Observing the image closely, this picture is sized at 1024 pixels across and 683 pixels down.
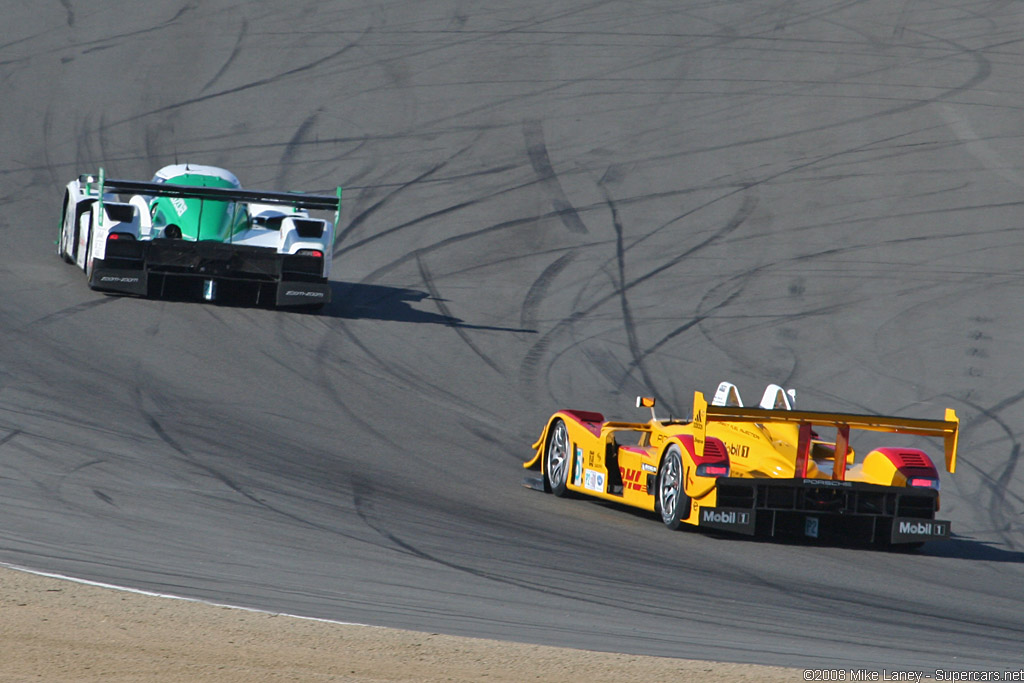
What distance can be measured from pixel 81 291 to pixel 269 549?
9.55 meters

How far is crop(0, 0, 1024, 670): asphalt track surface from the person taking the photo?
8320mm

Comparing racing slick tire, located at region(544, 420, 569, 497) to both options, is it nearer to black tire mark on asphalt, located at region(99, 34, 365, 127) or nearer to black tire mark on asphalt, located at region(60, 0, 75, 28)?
black tire mark on asphalt, located at region(99, 34, 365, 127)

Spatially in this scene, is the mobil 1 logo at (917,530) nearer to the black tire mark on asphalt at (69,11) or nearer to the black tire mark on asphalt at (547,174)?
the black tire mark on asphalt at (547,174)

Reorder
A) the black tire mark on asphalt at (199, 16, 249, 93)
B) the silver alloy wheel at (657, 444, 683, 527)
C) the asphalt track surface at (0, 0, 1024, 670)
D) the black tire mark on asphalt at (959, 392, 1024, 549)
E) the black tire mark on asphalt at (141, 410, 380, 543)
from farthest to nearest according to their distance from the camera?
1. the black tire mark on asphalt at (199, 16, 249, 93)
2. the black tire mark on asphalt at (959, 392, 1024, 549)
3. the silver alloy wheel at (657, 444, 683, 527)
4. the black tire mark on asphalt at (141, 410, 380, 543)
5. the asphalt track surface at (0, 0, 1024, 670)

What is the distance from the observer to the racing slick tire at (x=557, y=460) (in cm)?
1188

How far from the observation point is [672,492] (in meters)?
10.7

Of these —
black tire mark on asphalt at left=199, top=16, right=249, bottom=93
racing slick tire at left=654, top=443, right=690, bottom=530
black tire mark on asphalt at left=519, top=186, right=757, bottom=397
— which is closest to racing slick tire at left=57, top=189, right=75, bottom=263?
black tire mark on asphalt at left=519, top=186, right=757, bottom=397

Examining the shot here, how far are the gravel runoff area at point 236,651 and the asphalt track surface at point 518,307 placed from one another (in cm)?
35

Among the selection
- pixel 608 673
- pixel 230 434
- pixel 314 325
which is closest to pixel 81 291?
pixel 314 325

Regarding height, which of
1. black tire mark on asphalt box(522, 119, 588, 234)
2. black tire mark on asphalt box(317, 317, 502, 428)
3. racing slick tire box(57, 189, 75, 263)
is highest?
black tire mark on asphalt box(522, 119, 588, 234)

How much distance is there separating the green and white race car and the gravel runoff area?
32.9ft

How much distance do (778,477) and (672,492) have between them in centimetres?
80

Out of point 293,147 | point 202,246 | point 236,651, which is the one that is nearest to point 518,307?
point 202,246

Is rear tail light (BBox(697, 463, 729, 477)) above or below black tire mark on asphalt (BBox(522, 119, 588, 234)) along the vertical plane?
below
